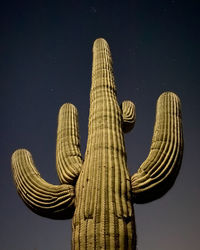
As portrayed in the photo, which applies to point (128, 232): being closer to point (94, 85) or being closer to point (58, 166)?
point (58, 166)

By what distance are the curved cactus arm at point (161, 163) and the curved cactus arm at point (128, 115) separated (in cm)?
69

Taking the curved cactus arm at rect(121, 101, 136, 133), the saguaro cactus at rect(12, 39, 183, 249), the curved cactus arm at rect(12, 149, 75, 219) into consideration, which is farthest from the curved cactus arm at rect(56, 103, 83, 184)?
the curved cactus arm at rect(121, 101, 136, 133)

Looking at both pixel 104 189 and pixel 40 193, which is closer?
pixel 104 189

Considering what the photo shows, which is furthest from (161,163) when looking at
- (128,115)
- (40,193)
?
(40,193)

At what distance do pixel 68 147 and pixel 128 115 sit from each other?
47.1 inches

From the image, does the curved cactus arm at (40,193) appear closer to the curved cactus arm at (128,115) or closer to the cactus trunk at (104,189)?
the cactus trunk at (104,189)

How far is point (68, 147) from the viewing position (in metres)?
4.45

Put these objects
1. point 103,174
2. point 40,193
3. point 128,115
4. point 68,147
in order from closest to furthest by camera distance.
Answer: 1. point 103,174
2. point 40,193
3. point 68,147
4. point 128,115

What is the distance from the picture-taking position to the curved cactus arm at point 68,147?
160 inches

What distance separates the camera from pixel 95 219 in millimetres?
3182

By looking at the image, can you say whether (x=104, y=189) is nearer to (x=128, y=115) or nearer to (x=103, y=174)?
(x=103, y=174)

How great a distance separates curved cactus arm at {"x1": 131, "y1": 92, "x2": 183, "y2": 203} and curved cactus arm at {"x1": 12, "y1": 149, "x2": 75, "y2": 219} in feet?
2.94

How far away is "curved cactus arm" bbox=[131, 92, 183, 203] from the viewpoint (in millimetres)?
3695

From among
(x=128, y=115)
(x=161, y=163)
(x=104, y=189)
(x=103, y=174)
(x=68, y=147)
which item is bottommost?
(x=104, y=189)
